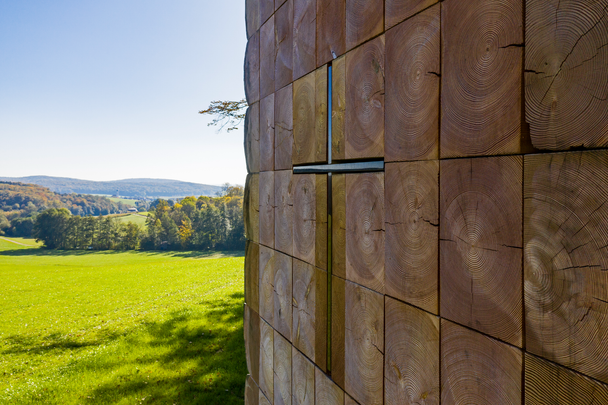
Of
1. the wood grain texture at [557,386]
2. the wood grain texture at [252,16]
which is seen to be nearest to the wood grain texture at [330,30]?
the wood grain texture at [252,16]

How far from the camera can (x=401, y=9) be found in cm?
124

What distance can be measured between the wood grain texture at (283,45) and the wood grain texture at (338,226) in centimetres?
90

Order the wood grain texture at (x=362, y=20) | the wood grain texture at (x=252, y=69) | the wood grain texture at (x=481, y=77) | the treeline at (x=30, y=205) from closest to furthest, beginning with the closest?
the wood grain texture at (x=481, y=77)
the wood grain texture at (x=362, y=20)
the wood grain texture at (x=252, y=69)
the treeline at (x=30, y=205)

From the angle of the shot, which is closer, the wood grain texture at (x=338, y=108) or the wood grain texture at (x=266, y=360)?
the wood grain texture at (x=338, y=108)

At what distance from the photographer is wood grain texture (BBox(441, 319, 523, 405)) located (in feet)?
2.94

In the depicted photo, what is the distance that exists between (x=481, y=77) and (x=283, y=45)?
162cm

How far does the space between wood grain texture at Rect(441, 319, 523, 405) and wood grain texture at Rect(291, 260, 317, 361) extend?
2.98 feet

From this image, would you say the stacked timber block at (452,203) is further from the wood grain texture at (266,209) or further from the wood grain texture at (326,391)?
the wood grain texture at (266,209)

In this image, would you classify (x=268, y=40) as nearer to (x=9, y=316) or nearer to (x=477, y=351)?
(x=477, y=351)

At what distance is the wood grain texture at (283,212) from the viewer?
2201mm

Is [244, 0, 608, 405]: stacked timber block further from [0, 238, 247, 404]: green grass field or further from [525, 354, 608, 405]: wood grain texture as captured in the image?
[0, 238, 247, 404]: green grass field

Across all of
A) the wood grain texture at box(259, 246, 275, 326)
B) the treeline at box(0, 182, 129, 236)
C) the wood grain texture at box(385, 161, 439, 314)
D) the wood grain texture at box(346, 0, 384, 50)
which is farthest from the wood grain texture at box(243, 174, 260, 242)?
the treeline at box(0, 182, 129, 236)

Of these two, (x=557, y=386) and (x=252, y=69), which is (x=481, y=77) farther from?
(x=252, y=69)

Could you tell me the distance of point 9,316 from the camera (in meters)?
11.2
